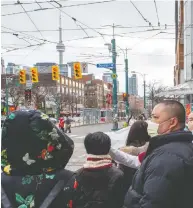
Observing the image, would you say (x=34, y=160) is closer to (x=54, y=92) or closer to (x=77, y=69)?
(x=77, y=69)

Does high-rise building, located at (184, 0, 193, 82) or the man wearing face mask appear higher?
high-rise building, located at (184, 0, 193, 82)

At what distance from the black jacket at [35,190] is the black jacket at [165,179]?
0.42 m

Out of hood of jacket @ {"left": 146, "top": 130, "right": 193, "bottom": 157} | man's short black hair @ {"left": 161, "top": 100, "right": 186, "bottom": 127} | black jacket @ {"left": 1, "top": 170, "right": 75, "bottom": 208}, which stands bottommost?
black jacket @ {"left": 1, "top": 170, "right": 75, "bottom": 208}

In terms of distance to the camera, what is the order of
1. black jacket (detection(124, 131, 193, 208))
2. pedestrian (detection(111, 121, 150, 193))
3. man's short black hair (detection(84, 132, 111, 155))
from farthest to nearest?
1. pedestrian (detection(111, 121, 150, 193))
2. man's short black hair (detection(84, 132, 111, 155))
3. black jacket (detection(124, 131, 193, 208))

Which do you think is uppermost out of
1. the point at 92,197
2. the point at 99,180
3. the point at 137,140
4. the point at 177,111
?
the point at 177,111

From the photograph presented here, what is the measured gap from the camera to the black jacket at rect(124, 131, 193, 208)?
6.70ft

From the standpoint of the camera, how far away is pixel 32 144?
205 centimetres

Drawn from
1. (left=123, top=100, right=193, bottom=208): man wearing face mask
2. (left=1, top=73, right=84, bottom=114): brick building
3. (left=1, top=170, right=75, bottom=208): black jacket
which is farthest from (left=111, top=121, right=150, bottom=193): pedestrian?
(left=1, top=73, right=84, bottom=114): brick building

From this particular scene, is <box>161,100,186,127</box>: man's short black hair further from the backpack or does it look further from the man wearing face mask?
the backpack

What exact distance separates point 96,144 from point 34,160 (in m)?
0.77

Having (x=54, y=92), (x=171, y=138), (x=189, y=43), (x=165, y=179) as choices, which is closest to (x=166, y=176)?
(x=165, y=179)

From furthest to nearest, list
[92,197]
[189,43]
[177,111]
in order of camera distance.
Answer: [189,43] < [92,197] < [177,111]

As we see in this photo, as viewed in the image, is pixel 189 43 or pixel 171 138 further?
pixel 189 43

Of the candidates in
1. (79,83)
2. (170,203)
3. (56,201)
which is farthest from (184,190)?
(79,83)
